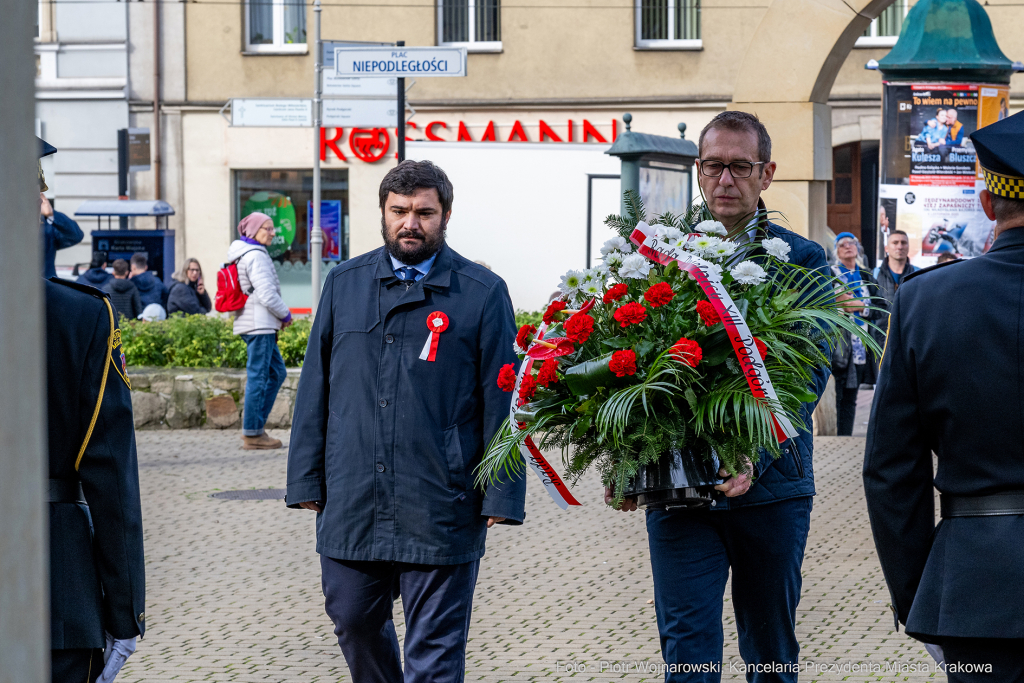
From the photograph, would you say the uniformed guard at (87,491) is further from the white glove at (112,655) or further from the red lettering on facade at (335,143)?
the red lettering on facade at (335,143)

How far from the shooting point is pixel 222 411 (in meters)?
12.1

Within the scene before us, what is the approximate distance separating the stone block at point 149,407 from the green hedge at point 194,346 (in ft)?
2.14

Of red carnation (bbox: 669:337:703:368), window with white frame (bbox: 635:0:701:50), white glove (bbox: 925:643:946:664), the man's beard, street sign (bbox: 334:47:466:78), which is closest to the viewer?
white glove (bbox: 925:643:946:664)

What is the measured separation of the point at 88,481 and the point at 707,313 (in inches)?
62.8

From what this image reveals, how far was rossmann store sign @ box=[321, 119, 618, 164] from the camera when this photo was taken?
22266mm

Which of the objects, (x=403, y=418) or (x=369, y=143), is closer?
(x=403, y=418)

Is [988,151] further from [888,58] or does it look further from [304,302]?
[304,302]

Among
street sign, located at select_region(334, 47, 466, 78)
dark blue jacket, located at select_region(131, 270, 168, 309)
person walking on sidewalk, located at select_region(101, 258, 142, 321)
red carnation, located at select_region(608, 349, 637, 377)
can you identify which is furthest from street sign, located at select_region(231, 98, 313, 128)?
red carnation, located at select_region(608, 349, 637, 377)

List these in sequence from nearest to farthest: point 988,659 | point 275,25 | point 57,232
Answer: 1. point 988,659
2. point 57,232
3. point 275,25

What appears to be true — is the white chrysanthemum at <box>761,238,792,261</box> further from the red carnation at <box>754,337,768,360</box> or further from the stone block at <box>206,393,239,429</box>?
the stone block at <box>206,393,239,429</box>

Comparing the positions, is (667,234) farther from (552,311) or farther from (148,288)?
(148,288)

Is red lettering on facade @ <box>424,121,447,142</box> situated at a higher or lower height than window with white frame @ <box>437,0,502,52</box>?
lower

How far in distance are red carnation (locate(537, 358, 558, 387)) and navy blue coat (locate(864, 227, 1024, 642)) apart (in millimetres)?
856

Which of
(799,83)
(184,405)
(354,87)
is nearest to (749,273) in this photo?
(799,83)
